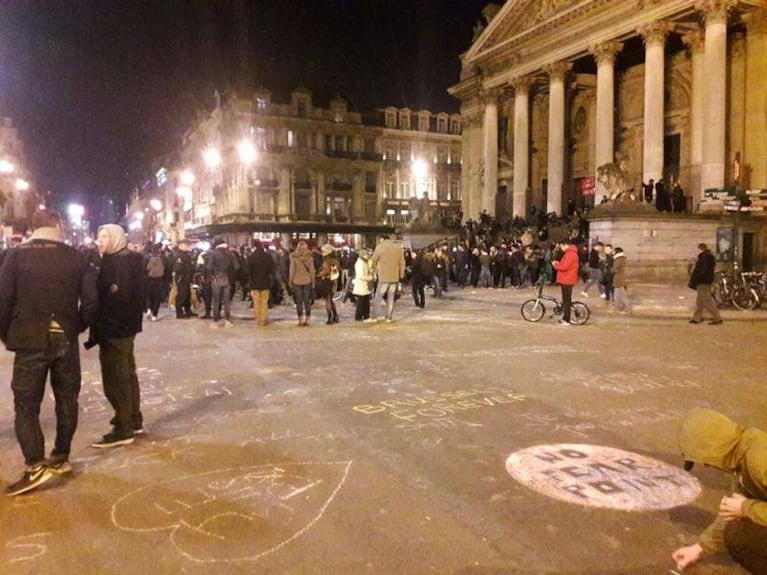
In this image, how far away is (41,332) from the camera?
4832 millimetres

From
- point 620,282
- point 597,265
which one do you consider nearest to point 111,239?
point 620,282

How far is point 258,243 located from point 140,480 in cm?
977

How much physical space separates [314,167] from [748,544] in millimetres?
66026

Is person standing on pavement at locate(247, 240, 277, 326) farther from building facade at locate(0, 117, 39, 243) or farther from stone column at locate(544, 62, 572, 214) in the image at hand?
building facade at locate(0, 117, 39, 243)

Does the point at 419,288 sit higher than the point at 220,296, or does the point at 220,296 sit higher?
the point at 220,296

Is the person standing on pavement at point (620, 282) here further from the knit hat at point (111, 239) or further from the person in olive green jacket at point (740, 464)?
the person in olive green jacket at point (740, 464)

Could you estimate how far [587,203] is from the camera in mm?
36688

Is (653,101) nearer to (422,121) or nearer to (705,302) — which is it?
(705,302)

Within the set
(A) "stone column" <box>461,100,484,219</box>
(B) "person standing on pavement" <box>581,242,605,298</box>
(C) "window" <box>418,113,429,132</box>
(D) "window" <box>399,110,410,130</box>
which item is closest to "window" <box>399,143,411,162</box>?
(D) "window" <box>399,110,410,130</box>

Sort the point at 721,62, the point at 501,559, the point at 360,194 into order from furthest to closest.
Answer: the point at 360,194
the point at 721,62
the point at 501,559

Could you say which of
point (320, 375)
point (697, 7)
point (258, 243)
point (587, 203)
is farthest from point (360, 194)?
point (320, 375)

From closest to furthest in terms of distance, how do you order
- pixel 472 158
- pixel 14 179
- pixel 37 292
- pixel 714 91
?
pixel 37 292 < pixel 714 91 < pixel 472 158 < pixel 14 179

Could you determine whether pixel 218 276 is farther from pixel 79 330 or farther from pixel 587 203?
pixel 587 203

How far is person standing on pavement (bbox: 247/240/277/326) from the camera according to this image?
13.8m
